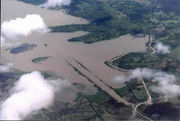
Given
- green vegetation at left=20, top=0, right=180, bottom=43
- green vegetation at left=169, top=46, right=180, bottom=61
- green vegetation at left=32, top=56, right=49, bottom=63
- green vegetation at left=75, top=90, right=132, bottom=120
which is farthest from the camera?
green vegetation at left=20, top=0, right=180, bottom=43

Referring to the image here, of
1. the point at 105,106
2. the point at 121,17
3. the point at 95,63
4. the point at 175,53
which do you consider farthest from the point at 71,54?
the point at 121,17

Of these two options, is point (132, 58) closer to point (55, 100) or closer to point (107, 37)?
point (107, 37)

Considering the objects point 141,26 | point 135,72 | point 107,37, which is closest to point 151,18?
point 141,26

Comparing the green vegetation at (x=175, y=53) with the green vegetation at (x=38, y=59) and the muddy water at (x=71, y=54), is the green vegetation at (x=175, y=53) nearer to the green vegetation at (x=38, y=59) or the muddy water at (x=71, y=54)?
the muddy water at (x=71, y=54)

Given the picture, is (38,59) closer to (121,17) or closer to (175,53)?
(175,53)

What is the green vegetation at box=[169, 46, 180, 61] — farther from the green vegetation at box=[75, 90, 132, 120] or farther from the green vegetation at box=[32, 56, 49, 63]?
the green vegetation at box=[32, 56, 49, 63]

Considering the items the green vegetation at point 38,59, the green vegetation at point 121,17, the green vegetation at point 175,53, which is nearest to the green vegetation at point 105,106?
the green vegetation at point 38,59

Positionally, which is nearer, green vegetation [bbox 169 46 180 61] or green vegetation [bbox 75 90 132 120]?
green vegetation [bbox 75 90 132 120]

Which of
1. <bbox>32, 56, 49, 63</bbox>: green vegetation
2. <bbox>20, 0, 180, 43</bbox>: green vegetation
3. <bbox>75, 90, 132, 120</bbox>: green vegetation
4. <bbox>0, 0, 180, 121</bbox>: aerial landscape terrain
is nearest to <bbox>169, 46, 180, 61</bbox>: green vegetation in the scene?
<bbox>0, 0, 180, 121</bbox>: aerial landscape terrain
